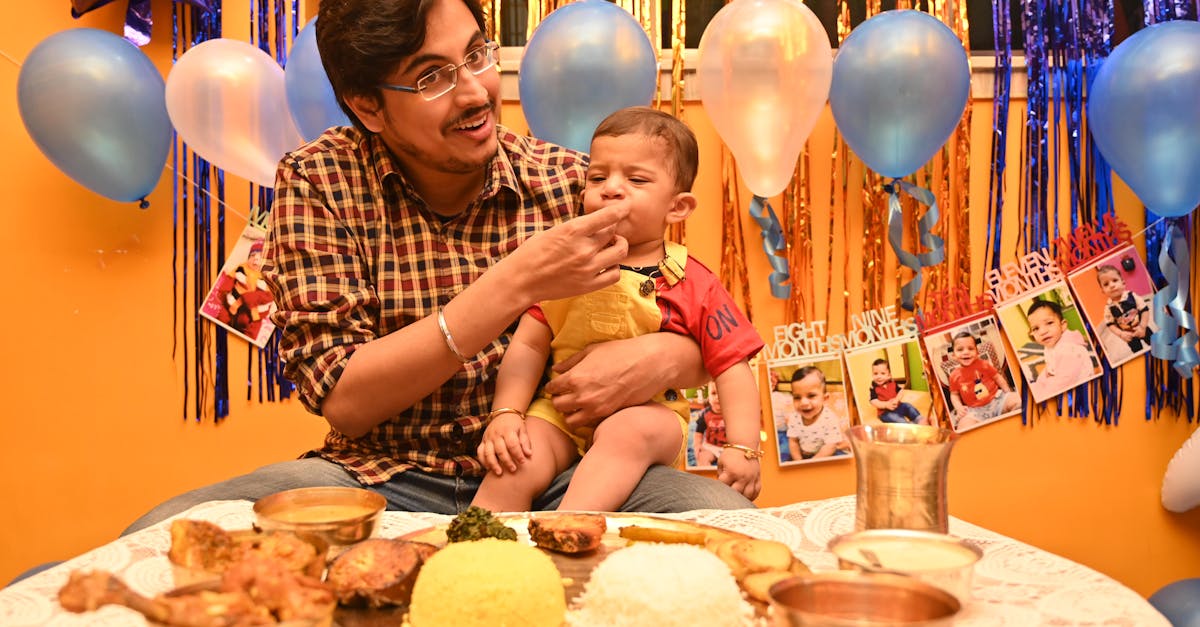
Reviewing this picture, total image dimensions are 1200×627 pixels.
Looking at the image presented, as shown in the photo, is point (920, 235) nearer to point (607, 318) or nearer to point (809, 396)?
point (809, 396)

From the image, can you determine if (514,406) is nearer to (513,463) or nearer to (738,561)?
(513,463)

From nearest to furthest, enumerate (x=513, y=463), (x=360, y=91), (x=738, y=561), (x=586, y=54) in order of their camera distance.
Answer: (x=738, y=561), (x=513, y=463), (x=360, y=91), (x=586, y=54)

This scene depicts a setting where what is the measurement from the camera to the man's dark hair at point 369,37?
1707 mm

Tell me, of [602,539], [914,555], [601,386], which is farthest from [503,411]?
[914,555]

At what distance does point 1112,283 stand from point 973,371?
0.52m

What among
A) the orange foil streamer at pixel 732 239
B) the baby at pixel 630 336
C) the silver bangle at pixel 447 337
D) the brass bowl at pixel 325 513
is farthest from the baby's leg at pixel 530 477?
the orange foil streamer at pixel 732 239

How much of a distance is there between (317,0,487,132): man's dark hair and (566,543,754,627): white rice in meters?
1.13

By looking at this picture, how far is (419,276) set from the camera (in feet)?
6.02

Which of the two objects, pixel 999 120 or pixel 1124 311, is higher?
pixel 999 120

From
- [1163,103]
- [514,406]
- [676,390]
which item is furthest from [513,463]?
[1163,103]

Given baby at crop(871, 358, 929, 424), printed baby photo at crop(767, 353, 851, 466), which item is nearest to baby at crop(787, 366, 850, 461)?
printed baby photo at crop(767, 353, 851, 466)

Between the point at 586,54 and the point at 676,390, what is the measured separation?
105 centimetres

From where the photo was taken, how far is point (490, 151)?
1.81 m

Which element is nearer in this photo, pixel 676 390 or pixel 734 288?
pixel 676 390
